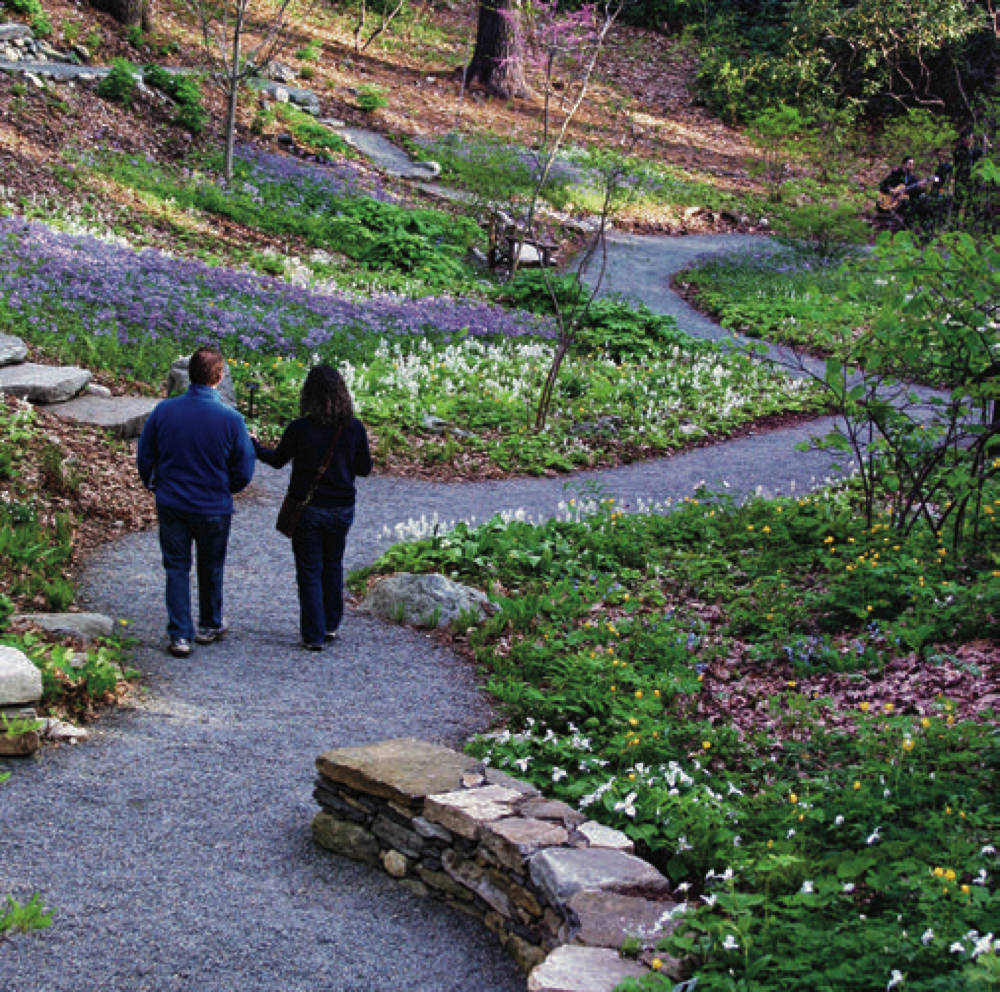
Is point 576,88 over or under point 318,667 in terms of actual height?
over

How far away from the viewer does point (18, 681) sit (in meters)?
4.77

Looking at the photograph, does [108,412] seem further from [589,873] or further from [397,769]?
[589,873]

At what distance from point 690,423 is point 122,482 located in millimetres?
6287

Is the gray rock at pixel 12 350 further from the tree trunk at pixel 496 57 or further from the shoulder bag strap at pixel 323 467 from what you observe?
the tree trunk at pixel 496 57

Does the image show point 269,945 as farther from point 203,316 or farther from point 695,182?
point 695,182

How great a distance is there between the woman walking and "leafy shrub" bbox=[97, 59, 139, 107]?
1371 cm

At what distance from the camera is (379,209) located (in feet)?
57.7

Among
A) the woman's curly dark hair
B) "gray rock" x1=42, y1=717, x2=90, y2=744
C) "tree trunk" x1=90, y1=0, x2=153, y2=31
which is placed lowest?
"gray rock" x1=42, y1=717, x2=90, y2=744

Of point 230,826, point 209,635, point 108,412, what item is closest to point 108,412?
point 108,412

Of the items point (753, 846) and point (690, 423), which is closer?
point (753, 846)

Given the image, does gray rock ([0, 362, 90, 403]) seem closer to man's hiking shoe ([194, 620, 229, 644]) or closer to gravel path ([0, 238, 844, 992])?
gravel path ([0, 238, 844, 992])

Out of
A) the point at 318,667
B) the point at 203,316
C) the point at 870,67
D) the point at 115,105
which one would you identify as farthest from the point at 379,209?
the point at 870,67

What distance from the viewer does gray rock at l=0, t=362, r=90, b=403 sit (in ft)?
29.0

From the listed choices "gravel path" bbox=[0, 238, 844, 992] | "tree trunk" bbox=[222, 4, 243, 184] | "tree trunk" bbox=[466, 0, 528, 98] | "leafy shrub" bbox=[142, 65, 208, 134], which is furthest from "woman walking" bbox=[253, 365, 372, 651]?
"tree trunk" bbox=[466, 0, 528, 98]
